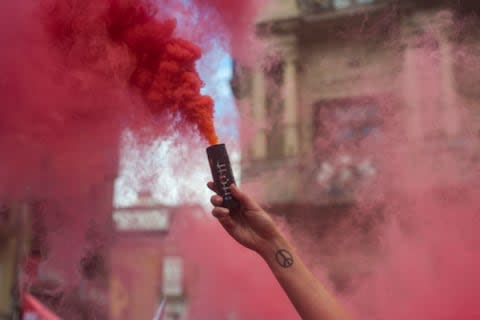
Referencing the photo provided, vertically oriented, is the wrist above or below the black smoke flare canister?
below

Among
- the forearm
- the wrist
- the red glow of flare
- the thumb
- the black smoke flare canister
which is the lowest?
the forearm

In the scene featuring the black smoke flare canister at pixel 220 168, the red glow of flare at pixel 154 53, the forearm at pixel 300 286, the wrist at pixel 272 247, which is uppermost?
the red glow of flare at pixel 154 53

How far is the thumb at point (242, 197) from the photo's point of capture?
1.15m

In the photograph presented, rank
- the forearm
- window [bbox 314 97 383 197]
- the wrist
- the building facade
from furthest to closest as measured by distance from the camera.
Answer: window [bbox 314 97 383 197] < the building facade < the wrist < the forearm

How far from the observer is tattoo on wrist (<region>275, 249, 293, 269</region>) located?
1152 millimetres

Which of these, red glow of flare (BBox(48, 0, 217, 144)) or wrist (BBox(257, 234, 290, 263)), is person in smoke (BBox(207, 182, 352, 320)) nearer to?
wrist (BBox(257, 234, 290, 263))

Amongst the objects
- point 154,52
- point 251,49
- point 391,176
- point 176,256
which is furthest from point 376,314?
point 154,52

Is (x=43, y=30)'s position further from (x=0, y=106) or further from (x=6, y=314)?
(x=6, y=314)

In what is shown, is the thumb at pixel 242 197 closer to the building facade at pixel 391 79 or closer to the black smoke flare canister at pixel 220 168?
the black smoke flare canister at pixel 220 168

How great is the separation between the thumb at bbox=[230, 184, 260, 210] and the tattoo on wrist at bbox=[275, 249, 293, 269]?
124mm

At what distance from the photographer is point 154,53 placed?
4.59 ft

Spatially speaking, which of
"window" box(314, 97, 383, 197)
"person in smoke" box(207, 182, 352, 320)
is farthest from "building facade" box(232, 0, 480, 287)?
"person in smoke" box(207, 182, 352, 320)

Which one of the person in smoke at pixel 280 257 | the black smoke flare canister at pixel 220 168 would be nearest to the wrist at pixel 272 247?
the person in smoke at pixel 280 257

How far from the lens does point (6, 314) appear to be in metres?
2.32
